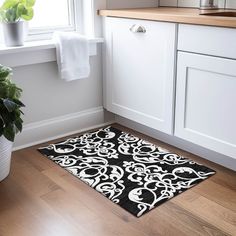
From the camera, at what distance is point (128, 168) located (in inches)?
82.1

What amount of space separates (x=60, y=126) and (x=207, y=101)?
1.09 metres

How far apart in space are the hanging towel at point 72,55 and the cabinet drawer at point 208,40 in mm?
720

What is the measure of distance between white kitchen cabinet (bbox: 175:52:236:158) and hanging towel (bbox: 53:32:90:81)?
71 cm

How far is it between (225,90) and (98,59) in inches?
43.2

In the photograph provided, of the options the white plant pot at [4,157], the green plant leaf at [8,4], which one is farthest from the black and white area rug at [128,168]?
the green plant leaf at [8,4]

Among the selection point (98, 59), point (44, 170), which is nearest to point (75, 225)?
point (44, 170)

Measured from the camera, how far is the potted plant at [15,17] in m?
2.15

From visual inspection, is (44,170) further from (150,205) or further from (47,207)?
(150,205)

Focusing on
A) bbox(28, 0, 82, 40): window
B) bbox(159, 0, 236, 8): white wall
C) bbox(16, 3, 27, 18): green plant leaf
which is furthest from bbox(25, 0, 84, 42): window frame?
bbox(159, 0, 236, 8): white wall

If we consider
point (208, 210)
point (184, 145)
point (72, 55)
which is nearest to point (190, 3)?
point (72, 55)

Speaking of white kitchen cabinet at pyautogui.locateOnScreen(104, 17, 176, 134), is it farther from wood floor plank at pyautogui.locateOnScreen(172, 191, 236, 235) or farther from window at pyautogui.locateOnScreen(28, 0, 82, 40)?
wood floor plank at pyautogui.locateOnScreen(172, 191, 236, 235)

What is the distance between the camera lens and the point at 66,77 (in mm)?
2398

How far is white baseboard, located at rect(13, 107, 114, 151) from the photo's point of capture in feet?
7.89

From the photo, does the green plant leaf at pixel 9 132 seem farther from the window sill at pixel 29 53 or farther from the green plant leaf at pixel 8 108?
the window sill at pixel 29 53
